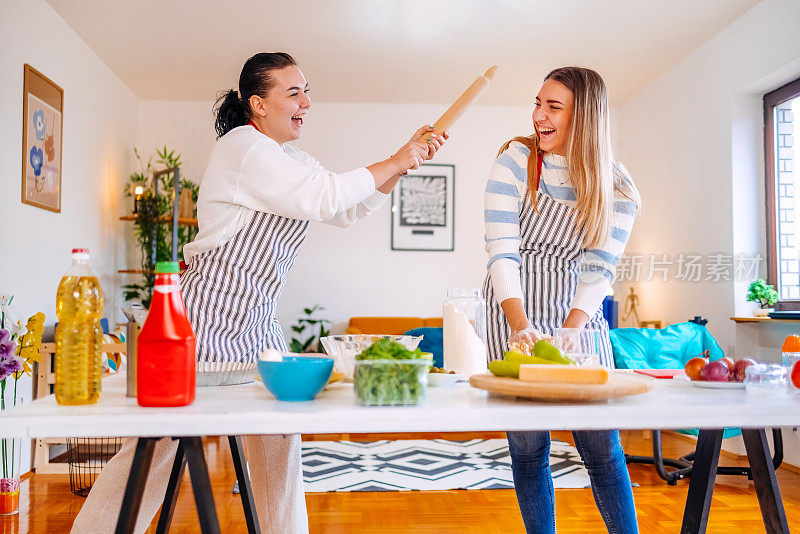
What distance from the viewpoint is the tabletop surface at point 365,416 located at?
930 millimetres

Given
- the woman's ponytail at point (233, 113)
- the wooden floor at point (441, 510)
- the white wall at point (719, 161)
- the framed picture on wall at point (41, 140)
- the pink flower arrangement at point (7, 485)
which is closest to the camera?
the woman's ponytail at point (233, 113)

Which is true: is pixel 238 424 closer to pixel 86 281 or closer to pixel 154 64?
pixel 86 281

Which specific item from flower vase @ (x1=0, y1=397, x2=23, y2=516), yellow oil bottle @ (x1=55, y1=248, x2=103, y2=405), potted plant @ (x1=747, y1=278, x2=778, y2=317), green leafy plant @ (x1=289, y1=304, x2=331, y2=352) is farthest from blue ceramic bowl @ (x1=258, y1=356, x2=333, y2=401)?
green leafy plant @ (x1=289, y1=304, x2=331, y2=352)

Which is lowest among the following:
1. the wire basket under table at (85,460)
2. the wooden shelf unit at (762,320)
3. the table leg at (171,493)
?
the wire basket under table at (85,460)

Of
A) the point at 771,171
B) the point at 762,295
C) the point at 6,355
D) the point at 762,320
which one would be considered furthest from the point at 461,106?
the point at 771,171

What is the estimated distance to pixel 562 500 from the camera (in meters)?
3.10

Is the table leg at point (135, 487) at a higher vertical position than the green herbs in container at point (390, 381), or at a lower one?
lower

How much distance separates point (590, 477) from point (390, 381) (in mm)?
676

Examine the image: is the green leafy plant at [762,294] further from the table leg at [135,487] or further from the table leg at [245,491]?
the table leg at [135,487]

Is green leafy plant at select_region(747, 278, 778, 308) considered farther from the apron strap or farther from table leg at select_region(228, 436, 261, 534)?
table leg at select_region(228, 436, 261, 534)

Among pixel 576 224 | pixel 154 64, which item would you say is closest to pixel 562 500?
pixel 576 224

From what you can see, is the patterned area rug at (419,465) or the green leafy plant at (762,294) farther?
the green leafy plant at (762,294)

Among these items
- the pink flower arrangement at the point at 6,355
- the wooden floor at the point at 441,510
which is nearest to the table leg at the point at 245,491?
the pink flower arrangement at the point at 6,355

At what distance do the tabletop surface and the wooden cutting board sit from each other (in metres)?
0.02
